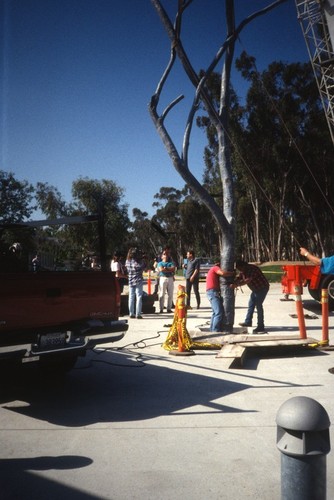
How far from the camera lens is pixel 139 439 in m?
4.05

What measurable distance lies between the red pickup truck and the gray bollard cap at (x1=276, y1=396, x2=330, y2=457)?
127 inches

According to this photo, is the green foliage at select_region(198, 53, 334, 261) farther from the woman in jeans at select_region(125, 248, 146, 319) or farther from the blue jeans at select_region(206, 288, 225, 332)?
the blue jeans at select_region(206, 288, 225, 332)

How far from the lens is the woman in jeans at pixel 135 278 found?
11.8 metres

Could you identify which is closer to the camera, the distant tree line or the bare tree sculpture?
the bare tree sculpture

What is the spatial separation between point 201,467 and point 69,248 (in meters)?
3.48

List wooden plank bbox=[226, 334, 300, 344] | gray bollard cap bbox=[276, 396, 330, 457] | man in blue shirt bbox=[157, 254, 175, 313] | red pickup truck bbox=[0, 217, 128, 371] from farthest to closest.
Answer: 1. man in blue shirt bbox=[157, 254, 175, 313]
2. wooden plank bbox=[226, 334, 300, 344]
3. red pickup truck bbox=[0, 217, 128, 371]
4. gray bollard cap bbox=[276, 396, 330, 457]

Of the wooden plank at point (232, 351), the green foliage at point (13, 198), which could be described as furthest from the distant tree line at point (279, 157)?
the wooden plank at point (232, 351)

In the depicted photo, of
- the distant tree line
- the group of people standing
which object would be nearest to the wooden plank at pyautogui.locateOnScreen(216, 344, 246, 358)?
the group of people standing

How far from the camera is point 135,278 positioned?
38.6ft

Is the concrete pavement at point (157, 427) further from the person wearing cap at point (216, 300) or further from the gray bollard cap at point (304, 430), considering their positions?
the person wearing cap at point (216, 300)

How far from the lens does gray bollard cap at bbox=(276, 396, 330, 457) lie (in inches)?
89.6

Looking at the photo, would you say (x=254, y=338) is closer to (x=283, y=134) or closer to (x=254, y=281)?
(x=254, y=281)

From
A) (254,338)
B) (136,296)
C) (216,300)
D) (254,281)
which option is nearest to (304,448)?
(254,338)

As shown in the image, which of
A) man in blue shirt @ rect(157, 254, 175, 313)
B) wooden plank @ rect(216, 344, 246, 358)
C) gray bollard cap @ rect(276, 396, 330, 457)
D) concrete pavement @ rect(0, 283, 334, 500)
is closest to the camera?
gray bollard cap @ rect(276, 396, 330, 457)
